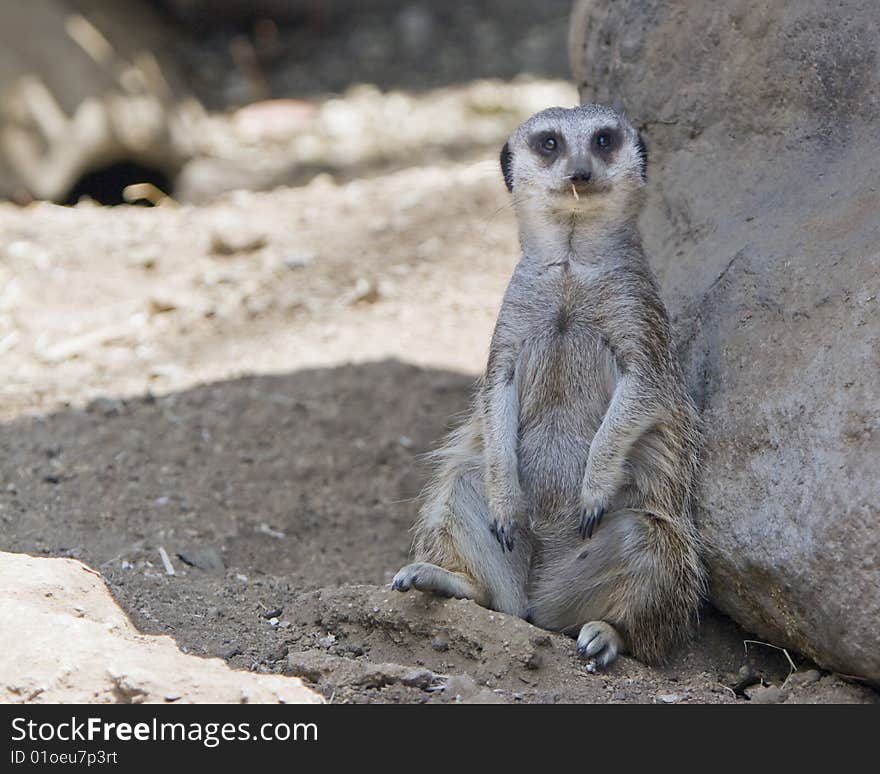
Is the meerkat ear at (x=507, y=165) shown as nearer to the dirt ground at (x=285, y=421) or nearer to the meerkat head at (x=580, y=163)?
the meerkat head at (x=580, y=163)

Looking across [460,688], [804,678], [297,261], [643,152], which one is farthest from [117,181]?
[804,678]

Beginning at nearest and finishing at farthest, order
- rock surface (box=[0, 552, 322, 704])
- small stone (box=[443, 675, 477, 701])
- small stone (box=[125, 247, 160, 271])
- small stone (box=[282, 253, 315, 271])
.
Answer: rock surface (box=[0, 552, 322, 704]) → small stone (box=[443, 675, 477, 701]) → small stone (box=[282, 253, 315, 271]) → small stone (box=[125, 247, 160, 271])

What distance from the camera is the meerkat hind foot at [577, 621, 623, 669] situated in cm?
280

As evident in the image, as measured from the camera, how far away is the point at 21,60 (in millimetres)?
6293

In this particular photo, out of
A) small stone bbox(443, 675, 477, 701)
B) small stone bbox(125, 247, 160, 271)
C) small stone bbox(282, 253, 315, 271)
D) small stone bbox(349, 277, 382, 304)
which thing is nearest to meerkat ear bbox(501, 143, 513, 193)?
small stone bbox(443, 675, 477, 701)

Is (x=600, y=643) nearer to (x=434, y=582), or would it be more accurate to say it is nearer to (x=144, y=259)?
(x=434, y=582)

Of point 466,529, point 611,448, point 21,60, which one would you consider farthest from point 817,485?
point 21,60

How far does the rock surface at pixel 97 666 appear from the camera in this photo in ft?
7.41

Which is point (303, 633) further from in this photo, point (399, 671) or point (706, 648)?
point (706, 648)

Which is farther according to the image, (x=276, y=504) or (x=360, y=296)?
(x=360, y=296)

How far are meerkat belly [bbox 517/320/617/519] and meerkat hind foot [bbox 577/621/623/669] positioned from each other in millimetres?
398

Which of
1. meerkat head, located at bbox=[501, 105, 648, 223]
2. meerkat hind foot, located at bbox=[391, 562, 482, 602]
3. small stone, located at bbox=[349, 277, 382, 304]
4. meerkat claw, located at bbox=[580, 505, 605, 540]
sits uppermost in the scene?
small stone, located at bbox=[349, 277, 382, 304]

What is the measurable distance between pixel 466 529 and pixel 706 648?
661 mm

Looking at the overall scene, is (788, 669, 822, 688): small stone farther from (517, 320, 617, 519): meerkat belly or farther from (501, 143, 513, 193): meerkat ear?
(501, 143, 513, 193): meerkat ear
